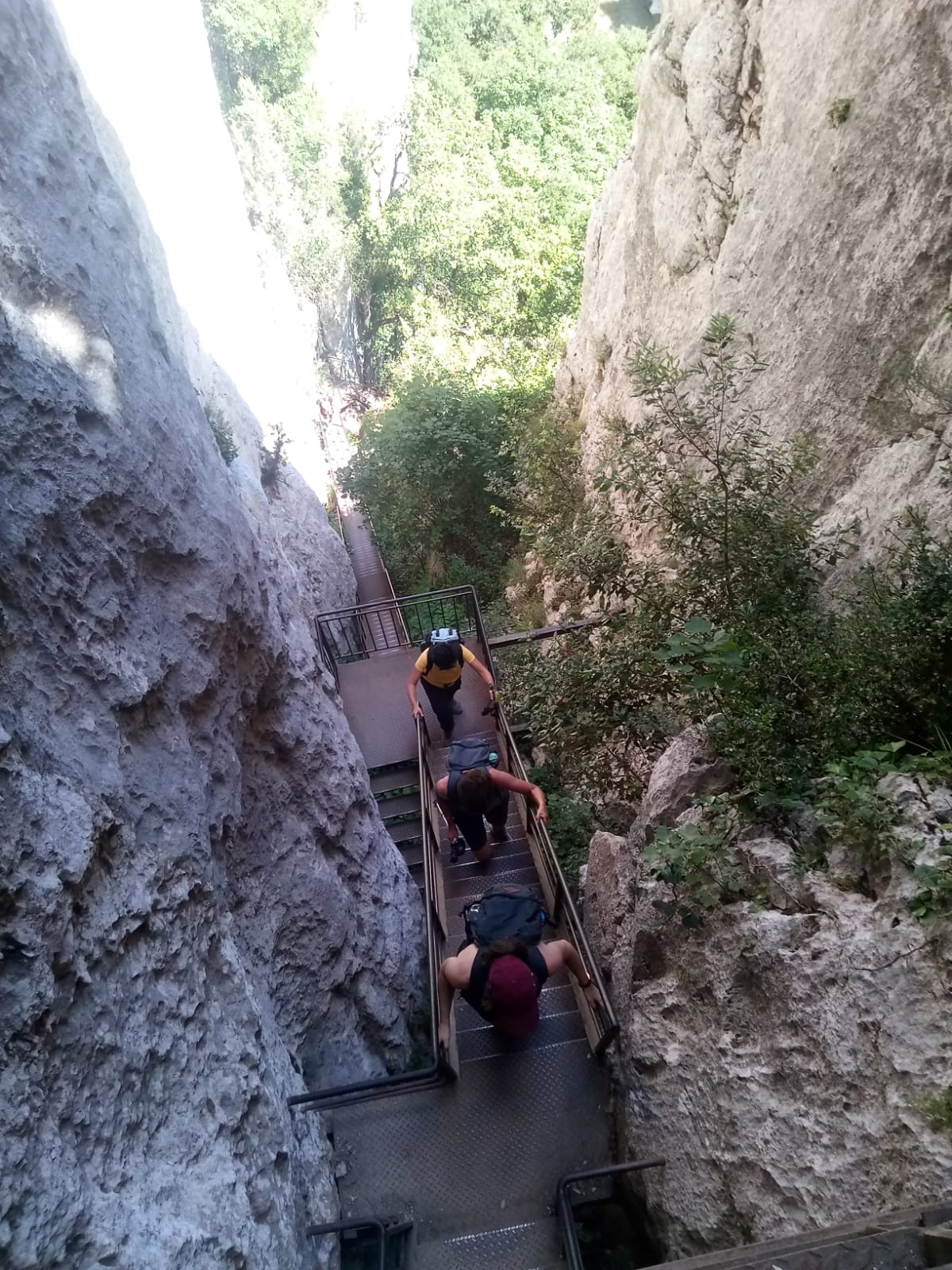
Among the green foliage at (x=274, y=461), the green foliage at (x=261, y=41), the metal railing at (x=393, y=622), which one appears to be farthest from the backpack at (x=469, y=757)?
the green foliage at (x=261, y=41)

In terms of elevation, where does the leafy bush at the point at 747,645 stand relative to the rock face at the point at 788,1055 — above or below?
above

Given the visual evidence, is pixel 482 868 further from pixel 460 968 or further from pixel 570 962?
pixel 460 968

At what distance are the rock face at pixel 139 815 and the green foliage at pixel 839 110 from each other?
615 cm

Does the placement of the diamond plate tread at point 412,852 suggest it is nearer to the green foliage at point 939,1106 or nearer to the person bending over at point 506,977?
the person bending over at point 506,977

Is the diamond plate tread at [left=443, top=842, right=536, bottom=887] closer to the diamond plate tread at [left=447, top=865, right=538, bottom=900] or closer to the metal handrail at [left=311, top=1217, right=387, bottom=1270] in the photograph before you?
the diamond plate tread at [left=447, top=865, right=538, bottom=900]

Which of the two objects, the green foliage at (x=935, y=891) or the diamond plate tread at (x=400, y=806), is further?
the diamond plate tread at (x=400, y=806)

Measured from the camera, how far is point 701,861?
3.67 m

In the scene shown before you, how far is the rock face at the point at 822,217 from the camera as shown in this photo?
17.5ft

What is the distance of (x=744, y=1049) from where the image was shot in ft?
11.1

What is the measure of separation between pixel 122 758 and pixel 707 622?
3067 millimetres

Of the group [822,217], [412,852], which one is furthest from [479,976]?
[822,217]

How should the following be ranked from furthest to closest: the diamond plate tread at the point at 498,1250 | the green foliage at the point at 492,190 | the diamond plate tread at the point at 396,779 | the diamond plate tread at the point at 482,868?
the green foliage at the point at 492,190, the diamond plate tread at the point at 396,779, the diamond plate tread at the point at 482,868, the diamond plate tread at the point at 498,1250

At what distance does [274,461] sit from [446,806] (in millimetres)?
8558

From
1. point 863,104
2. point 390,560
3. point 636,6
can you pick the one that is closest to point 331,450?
point 390,560
